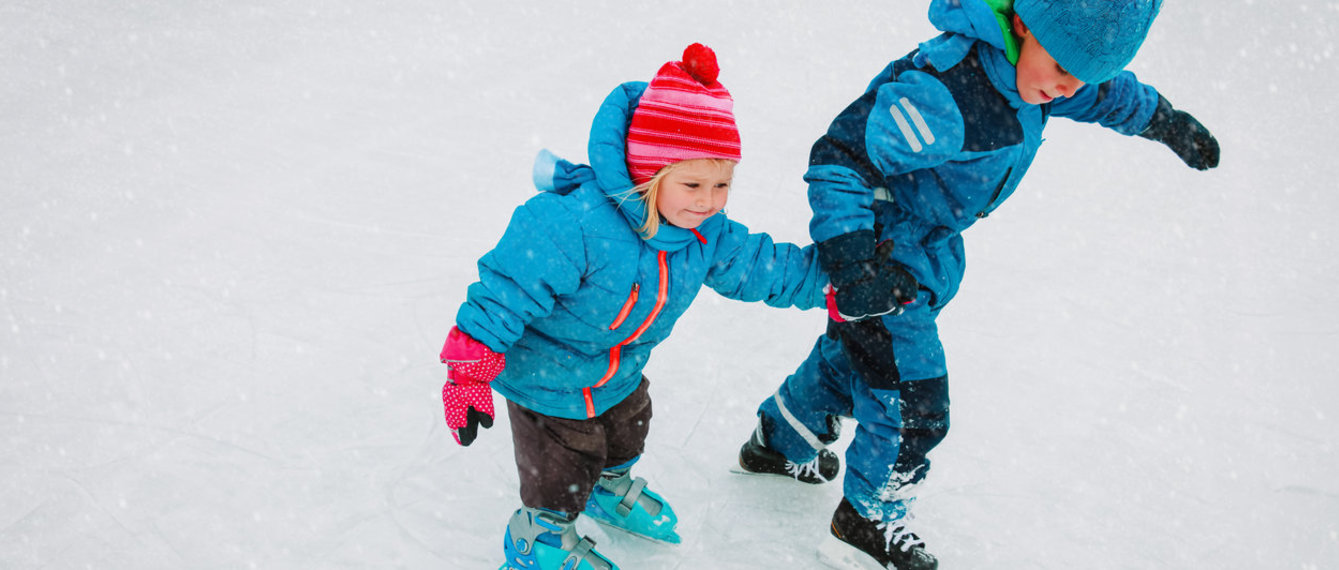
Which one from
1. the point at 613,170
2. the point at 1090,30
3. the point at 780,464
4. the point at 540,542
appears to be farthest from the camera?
the point at 780,464

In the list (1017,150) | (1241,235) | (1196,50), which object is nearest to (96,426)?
(1017,150)

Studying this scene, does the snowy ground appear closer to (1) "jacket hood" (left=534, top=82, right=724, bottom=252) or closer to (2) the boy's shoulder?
(1) "jacket hood" (left=534, top=82, right=724, bottom=252)

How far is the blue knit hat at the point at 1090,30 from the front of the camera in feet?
4.99

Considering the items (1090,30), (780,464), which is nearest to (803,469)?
(780,464)

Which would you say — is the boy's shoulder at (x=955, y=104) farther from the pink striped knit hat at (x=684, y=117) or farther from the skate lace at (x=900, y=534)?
the skate lace at (x=900, y=534)

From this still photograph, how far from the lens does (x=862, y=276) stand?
1695 mm

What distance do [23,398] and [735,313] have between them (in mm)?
2023

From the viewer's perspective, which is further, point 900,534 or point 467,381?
point 900,534

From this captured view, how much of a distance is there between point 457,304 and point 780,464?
1.19 m

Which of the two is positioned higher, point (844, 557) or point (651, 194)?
point (651, 194)

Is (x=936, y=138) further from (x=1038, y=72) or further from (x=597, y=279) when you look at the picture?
(x=597, y=279)

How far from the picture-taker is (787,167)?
12.6ft

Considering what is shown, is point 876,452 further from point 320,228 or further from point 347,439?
point 320,228

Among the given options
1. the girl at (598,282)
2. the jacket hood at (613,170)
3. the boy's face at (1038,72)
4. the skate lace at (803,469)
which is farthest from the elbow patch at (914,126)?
the skate lace at (803,469)
